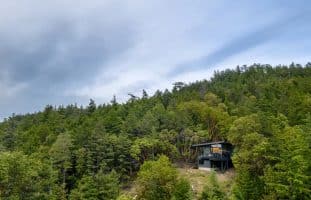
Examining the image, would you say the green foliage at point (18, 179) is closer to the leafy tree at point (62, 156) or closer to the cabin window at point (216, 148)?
the leafy tree at point (62, 156)

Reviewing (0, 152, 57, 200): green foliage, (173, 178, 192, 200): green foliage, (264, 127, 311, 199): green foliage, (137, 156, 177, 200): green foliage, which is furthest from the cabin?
(0, 152, 57, 200): green foliage

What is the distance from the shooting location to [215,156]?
2307 inches

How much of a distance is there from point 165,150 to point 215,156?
787 cm

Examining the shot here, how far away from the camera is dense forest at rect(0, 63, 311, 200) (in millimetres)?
39031

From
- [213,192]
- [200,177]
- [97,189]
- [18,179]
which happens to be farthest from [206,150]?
[18,179]

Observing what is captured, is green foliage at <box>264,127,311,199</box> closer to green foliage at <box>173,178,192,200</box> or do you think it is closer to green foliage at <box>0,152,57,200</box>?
green foliage at <box>173,178,192,200</box>

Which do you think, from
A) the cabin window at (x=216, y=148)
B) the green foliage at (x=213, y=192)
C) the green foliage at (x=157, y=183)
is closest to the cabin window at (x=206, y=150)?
the cabin window at (x=216, y=148)

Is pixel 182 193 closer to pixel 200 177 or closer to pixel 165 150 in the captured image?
pixel 200 177

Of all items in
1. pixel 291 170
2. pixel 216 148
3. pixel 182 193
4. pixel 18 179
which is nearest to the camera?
pixel 291 170

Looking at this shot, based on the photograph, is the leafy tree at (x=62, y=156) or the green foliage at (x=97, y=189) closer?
the green foliage at (x=97, y=189)

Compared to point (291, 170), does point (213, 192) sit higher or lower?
lower

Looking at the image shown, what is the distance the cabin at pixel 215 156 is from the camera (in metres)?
58.8

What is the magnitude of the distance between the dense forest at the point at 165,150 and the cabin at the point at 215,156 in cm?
A: 255

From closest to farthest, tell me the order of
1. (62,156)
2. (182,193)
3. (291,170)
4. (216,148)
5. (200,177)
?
(291,170) → (182,193) → (200,177) → (62,156) → (216,148)
